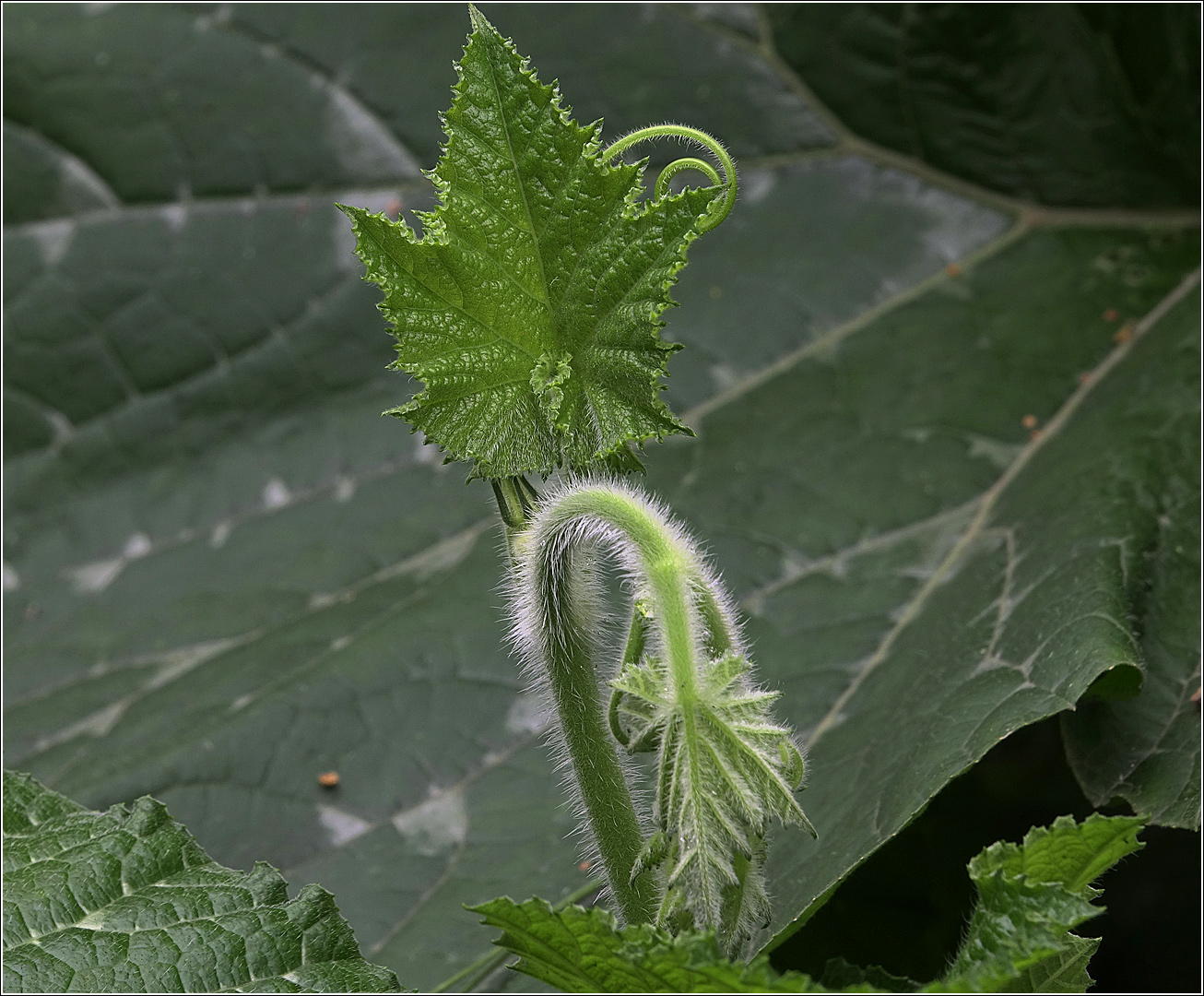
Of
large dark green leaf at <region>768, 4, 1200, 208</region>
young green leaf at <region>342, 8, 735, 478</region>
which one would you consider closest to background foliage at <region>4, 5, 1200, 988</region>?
large dark green leaf at <region>768, 4, 1200, 208</region>

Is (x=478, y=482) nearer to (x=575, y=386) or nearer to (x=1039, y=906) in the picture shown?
(x=575, y=386)

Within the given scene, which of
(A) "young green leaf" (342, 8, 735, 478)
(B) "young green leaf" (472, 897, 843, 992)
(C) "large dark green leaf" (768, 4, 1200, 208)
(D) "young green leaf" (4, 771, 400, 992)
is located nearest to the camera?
(B) "young green leaf" (472, 897, 843, 992)

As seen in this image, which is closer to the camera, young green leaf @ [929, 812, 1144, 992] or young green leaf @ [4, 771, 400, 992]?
young green leaf @ [929, 812, 1144, 992]

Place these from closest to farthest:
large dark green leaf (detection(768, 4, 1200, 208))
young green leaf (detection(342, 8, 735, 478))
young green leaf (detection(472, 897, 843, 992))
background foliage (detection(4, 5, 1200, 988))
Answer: young green leaf (detection(472, 897, 843, 992)), young green leaf (detection(342, 8, 735, 478)), background foliage (detection(4, 5, 1200, 988)), large dark green leaf (detection(768, 4, 1200, 208))

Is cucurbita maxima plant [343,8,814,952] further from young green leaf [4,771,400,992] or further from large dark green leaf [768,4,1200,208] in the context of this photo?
large dark green leaf [768,4,1200,208]

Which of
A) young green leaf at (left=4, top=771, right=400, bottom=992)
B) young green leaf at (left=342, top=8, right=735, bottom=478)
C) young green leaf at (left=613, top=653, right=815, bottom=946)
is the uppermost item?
young green leaf at (left=342, top=8, right=735, bottom=478)

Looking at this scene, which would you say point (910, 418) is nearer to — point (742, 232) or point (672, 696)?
point (742, 232)

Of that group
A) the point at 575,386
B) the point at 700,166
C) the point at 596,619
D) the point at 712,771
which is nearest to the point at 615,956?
the point at 712,771

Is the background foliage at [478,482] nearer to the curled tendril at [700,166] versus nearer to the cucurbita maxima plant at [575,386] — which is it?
the cucurbita maxima plant at [575,386]
